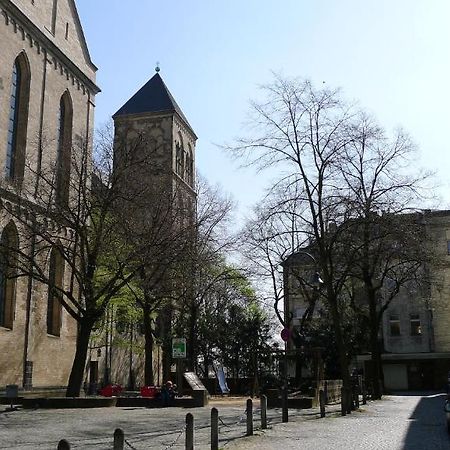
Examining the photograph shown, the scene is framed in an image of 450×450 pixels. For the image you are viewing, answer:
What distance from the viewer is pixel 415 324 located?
61906 mm

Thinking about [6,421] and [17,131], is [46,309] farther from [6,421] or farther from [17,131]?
[6,421]

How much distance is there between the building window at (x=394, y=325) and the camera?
62281mm

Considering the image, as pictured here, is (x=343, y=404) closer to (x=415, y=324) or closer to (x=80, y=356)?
(x=80, y=356)

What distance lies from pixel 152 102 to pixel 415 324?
3437 cm

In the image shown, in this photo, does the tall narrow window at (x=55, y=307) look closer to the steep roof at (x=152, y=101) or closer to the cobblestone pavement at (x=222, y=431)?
the cobblestone pavement at (x=222, y=431)

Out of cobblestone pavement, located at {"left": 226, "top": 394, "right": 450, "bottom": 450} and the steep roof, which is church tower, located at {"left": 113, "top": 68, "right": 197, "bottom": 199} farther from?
cobblestone pavement, located at {"left": 226, "top": 394, "right": 450, "bottom": 450}

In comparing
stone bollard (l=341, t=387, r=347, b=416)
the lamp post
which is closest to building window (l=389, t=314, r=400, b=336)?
the lamp post

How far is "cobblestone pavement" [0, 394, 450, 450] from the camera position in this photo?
1316 cm

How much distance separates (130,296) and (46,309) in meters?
5.33

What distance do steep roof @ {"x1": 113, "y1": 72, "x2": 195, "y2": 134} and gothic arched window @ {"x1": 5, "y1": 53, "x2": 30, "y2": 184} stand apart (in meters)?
29.1

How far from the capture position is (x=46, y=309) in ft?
117

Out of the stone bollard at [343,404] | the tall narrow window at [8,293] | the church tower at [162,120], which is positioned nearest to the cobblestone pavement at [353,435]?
the stone bollard at [343,404]

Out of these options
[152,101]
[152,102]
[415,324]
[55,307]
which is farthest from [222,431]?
[152,101]

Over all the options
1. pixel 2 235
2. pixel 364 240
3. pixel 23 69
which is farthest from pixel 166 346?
pixel 364 240
